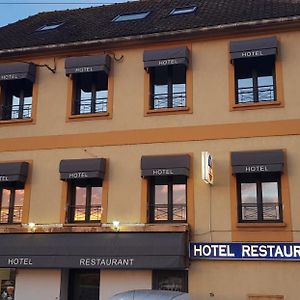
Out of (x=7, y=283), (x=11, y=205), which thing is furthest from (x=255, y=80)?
(x=7, y=283)

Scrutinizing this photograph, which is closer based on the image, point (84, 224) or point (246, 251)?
point (246, 251)

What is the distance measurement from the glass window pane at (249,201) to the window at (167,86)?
3.26 meters

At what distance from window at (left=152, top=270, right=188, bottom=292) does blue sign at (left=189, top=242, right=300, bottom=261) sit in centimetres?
67

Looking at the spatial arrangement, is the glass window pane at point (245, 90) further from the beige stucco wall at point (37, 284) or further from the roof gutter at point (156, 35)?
the beige stucco wall at point (37, 284)

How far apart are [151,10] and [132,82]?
4.61m

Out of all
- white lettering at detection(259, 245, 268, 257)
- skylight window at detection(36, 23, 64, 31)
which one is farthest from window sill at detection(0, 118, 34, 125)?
white lettering at detection(259, 245, 268, 257)

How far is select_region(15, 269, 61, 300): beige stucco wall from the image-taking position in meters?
15.6

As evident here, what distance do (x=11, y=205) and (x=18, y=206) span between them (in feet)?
0.79

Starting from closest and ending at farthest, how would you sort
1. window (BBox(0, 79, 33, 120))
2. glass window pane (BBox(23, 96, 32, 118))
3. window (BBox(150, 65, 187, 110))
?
window (BBox(150, 65, 187, 110)), glass window pane (BBox(23, 96, 32, 118)), window (BBox(0, 79, 33, 120))

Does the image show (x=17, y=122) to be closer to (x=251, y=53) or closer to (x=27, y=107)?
(x=27, y=107)

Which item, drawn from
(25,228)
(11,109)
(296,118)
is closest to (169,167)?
(296,118)

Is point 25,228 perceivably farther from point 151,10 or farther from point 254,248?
point 151,10

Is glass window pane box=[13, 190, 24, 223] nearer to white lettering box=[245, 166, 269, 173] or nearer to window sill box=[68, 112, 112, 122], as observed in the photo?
window sill box=[68, 112, 112, 122]

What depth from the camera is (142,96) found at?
1645cm
